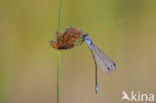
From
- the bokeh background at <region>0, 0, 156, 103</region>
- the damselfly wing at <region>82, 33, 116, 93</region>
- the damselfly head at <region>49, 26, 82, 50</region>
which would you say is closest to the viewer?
the damselfly head at <region>49, 26, 82, 50</region>

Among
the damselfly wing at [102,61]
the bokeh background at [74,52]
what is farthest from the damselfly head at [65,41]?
the bokeh background at [74,52]

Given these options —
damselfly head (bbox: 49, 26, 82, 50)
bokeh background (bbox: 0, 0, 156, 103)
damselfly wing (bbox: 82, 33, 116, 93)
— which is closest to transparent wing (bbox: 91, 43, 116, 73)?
damselfly wing (bbox: 82, 33, 116, 93)

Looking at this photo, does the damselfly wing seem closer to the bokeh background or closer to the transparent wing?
the transparent wing

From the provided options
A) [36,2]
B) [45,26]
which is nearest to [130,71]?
[45,26]

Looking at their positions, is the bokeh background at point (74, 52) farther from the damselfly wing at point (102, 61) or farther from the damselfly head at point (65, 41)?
the damselfly head at point (65, 41)

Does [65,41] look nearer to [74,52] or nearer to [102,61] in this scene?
[102,61]

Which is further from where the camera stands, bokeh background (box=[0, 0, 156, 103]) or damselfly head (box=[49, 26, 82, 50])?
bokeh background (box=[0, 0, 156, 103])

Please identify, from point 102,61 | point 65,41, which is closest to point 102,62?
point 102,61

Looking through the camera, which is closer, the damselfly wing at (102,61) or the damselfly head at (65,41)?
the damselfly head at (65,41)
